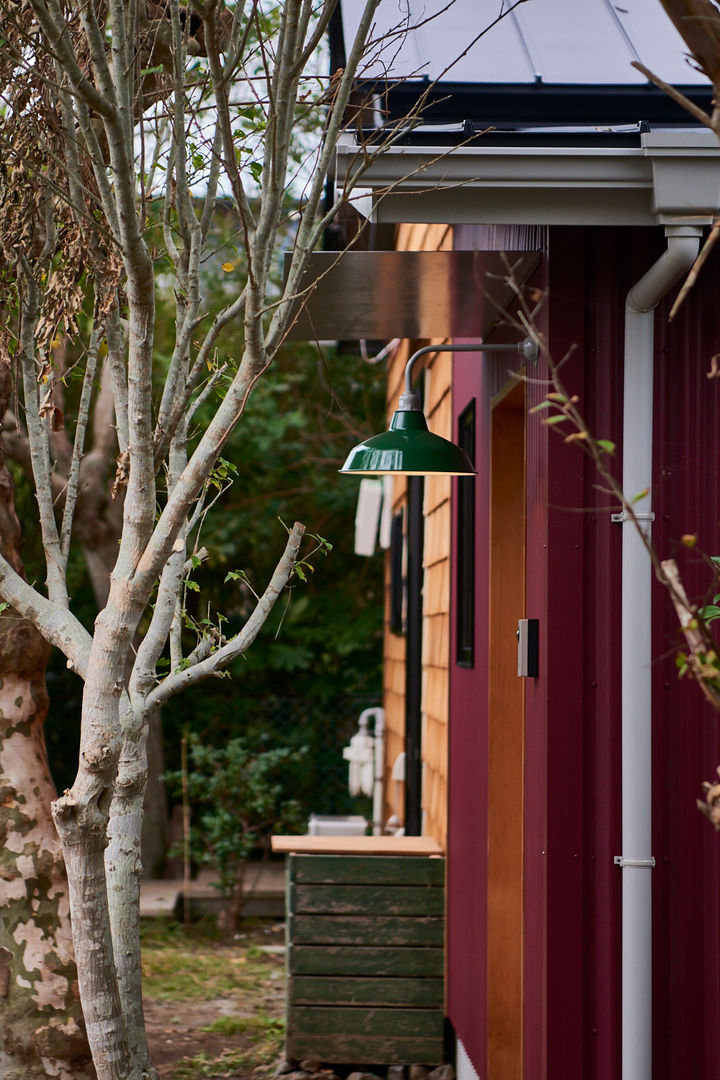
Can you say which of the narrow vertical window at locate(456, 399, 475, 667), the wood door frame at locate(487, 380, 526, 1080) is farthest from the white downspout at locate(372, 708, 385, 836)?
the wood door frame at locate(487, 380, 526, 1080)

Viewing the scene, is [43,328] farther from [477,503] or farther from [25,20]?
[477,503]

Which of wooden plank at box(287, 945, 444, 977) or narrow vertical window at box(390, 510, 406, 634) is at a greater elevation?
narrow vertical window at box(390, 510, 406, 634)

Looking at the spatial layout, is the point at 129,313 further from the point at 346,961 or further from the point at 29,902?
the point at 346,961

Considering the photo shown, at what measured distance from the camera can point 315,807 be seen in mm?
9930

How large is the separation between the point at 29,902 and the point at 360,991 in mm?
1533

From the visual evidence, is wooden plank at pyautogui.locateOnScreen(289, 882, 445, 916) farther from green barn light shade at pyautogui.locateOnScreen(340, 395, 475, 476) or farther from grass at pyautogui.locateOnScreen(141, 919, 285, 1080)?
green barn light shade at pyautogui.locateOnScreen(340, 395, 475, 476)

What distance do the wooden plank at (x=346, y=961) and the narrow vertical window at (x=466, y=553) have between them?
48.2 inches

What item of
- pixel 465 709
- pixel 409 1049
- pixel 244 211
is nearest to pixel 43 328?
pixel 244 211

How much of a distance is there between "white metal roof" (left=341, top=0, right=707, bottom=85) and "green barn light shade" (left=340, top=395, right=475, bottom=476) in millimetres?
928

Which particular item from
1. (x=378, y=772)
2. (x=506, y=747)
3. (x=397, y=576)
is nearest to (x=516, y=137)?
(x=506, y=747)

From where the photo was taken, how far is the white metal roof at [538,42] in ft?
10.2

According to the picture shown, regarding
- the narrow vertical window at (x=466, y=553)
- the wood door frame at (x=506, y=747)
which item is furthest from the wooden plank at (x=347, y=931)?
the narrow vertical window at (x=466, y=553)

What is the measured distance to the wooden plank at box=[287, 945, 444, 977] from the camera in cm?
484

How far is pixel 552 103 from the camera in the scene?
3027 millimetres
